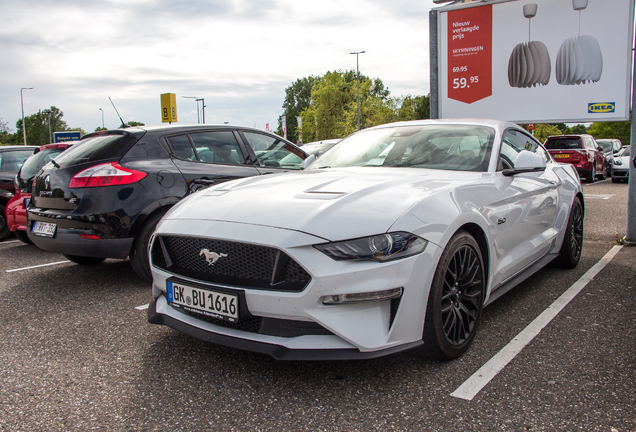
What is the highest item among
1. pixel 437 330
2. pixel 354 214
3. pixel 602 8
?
pixel 602 8

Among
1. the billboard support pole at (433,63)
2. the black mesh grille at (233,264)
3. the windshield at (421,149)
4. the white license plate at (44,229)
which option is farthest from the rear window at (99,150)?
the billboard support pole at (433,63)

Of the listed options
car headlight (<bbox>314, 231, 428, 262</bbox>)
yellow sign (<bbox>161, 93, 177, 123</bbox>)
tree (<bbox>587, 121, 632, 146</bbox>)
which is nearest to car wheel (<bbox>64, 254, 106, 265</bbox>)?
car headlight (<bbox>314, 231, 428, 262</bbox>)

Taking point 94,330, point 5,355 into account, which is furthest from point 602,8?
point 5,355

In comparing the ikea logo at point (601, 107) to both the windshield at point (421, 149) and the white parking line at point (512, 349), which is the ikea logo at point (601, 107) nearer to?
the white parking line at point (512, 349)

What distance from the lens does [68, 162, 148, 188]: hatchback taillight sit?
4285 mm

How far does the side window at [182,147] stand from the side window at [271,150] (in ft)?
2.55

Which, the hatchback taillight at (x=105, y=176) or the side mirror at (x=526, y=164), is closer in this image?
the side mirror at (x=526, y=164)

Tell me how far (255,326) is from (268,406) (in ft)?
1.24

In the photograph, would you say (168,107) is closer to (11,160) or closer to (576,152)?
(11,160)

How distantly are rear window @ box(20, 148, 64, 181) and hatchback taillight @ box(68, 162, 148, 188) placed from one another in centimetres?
216

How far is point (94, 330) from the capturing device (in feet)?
11.3

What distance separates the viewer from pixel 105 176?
430 cm

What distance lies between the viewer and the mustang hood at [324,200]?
2.40m

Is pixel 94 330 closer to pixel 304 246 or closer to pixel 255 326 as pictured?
pixel 255 326
